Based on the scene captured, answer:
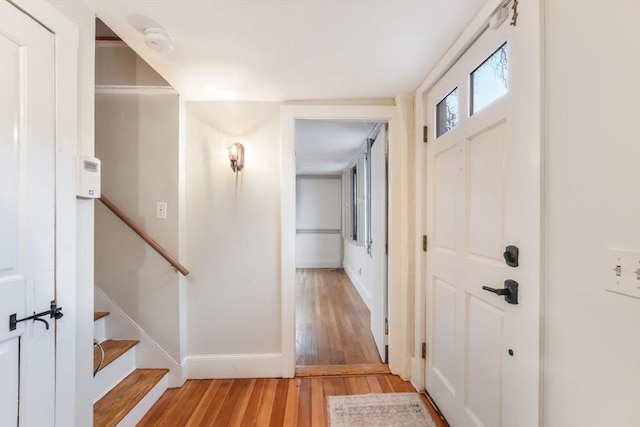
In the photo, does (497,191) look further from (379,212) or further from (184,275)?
(184,275)

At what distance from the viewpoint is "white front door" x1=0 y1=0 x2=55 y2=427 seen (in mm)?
905

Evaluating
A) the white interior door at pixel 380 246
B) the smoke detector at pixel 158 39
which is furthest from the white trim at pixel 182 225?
the white interior door at pixel 380 246

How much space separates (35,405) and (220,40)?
5.63 ft

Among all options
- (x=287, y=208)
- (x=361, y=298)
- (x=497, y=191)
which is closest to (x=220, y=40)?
(x=287, y=208)

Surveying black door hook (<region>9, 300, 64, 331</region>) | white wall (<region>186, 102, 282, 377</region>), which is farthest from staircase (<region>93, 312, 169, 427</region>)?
black door hook (<region>9, 300, 64, 331</region>)

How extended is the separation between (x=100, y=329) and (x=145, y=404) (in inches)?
24.2

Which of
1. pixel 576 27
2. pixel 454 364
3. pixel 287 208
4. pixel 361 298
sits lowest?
pixel 361 298

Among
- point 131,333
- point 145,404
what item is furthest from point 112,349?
point 145,404

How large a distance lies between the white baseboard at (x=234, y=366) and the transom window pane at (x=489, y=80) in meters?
2.18

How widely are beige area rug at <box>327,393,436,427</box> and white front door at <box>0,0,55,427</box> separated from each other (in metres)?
1.44

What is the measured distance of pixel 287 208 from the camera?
2.17 meters

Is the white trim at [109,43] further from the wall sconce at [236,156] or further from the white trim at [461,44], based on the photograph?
the white trim at [461,44]

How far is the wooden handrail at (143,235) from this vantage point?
1.88m

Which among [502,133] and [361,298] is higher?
[502,133]
